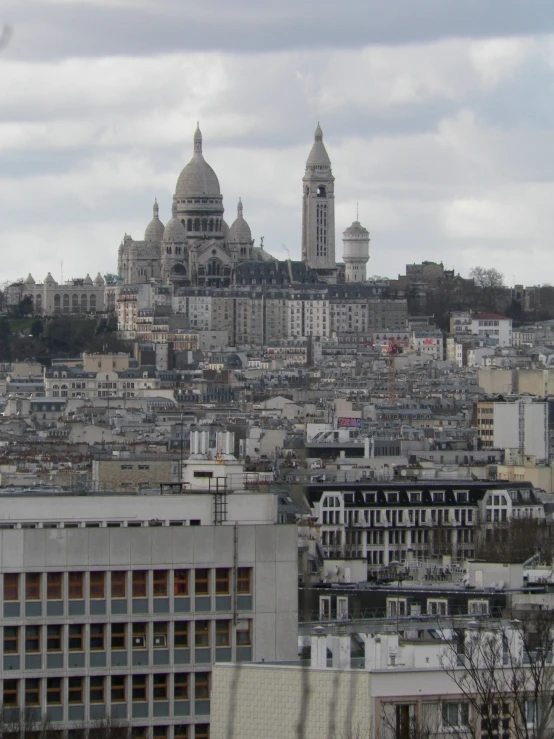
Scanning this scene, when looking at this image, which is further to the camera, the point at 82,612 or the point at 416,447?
the point at 416,447

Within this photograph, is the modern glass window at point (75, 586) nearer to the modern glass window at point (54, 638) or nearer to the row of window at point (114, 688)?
the modern glass window at point (54, 638)

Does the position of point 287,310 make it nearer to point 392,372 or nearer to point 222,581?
point 392,372

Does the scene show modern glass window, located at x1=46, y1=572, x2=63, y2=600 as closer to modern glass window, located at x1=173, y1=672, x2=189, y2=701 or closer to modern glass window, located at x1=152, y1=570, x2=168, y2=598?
modern glass window, located at x1=152, y1=570, x2=168, y2=598

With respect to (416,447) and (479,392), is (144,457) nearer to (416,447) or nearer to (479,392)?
(416,447)

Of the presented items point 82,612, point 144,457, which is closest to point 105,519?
point 82,612

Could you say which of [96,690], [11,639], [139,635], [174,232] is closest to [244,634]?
[139,635]
